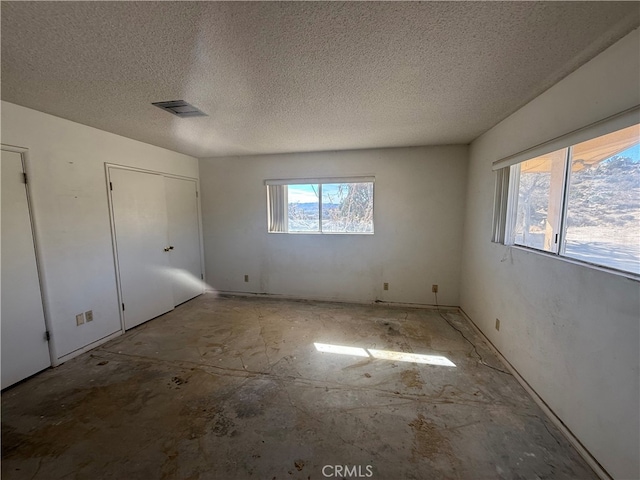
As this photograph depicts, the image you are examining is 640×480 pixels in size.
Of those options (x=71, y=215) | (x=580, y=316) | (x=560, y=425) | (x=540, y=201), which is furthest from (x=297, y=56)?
(x=560, y=425)

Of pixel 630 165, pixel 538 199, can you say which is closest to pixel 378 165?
pixel 538 199

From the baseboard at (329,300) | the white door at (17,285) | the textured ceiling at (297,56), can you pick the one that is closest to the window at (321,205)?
the baseboard at (329,300)

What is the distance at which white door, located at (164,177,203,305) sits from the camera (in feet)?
12.8

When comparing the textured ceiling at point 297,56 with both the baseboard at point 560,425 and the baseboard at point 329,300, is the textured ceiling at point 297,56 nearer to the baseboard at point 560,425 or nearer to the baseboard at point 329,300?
the baseboard at point 560,425

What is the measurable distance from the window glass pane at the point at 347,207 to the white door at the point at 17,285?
3253mm

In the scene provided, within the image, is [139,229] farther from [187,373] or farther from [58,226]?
[187,373]

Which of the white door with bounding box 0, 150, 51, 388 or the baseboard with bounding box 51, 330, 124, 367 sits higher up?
the white door with bounding box 0, 150, 51, 388

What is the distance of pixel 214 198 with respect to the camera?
14.7 feet

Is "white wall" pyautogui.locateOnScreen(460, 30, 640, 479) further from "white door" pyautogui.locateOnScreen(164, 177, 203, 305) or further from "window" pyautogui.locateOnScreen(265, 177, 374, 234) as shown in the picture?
"white door" pyautogui.locateOnScreen(164, 177, 203, 305)

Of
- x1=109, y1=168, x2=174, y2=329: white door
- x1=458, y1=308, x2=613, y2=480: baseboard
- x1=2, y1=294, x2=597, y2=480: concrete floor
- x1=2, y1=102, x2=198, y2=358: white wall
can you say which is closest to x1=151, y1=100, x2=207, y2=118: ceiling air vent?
x1=2, y1=102, x2=198, y2=358: white wall

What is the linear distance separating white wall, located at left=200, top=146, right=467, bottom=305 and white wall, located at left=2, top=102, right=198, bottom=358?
1.64 m

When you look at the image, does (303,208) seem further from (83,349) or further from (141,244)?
(83,349)

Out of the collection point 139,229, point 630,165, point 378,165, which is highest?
point 378,165

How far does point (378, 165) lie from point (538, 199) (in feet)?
6.89
